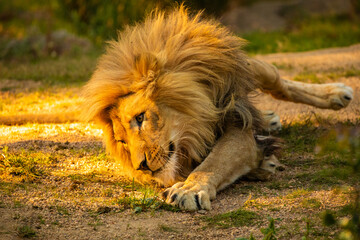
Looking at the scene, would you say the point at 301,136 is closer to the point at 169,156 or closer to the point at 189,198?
the point at 169,156

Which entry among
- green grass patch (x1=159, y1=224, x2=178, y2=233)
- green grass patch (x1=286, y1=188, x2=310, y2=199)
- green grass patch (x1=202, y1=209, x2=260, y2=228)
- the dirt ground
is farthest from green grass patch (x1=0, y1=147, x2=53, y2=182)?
green grass patch (x1=286, y1=188, x2=310, y2=199)

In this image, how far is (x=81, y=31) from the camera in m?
8.93

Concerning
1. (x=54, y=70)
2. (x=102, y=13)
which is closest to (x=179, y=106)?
(x=54, y=70)

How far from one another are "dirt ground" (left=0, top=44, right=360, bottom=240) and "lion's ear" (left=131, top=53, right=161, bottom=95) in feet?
1.90

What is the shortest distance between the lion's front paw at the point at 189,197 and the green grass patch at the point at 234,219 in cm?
10

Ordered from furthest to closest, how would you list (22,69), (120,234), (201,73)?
(22,69)
(201,73)
(120,234)

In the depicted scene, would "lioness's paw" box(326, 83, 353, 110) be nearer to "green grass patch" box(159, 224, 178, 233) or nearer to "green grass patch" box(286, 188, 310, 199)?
"green grass patch" box(286, 188, 310, 199)

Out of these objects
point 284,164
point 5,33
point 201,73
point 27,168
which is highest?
point 5,33

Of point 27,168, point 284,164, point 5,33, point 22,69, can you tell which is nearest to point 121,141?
point 27,168

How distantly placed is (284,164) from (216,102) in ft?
2.26

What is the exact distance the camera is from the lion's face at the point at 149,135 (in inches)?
109

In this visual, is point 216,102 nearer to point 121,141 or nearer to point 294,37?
point 121,141

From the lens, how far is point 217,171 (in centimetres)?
285

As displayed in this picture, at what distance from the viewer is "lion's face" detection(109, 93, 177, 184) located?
2766mm
